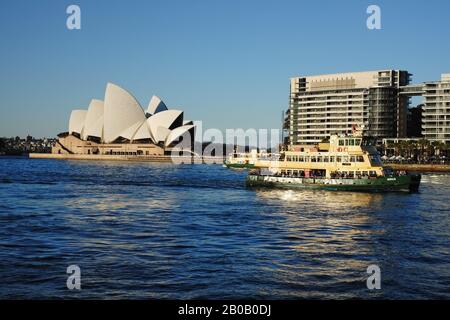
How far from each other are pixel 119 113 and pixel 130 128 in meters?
7.41

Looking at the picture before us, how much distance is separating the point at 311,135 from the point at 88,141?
78027 millimetres

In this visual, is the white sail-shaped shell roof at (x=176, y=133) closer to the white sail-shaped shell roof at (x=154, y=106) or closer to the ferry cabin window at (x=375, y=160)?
the white sail-shaped shell roof at (x=154, y=106)

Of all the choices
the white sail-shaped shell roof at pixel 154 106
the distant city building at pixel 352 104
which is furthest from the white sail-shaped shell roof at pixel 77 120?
the distant city building at pixel 352 104

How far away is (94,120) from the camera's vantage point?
178m

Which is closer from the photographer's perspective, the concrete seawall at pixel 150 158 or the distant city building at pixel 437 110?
the distant city building at pixel 437 110

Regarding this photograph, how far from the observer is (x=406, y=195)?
49.2m

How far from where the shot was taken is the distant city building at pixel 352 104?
167875 mm

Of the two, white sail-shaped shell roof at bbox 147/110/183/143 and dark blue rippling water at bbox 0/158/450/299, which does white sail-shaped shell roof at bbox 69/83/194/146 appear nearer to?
white sail-shaped shell roof at bbox 147/110/183/143

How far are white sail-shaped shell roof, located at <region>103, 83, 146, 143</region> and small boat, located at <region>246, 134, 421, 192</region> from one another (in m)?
108

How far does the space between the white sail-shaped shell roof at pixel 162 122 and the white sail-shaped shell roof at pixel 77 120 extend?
28.5 metres

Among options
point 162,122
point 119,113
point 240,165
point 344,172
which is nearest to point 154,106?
point 162,122

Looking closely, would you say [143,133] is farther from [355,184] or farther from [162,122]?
[355,184]

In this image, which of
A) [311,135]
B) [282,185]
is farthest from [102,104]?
[282,185]
